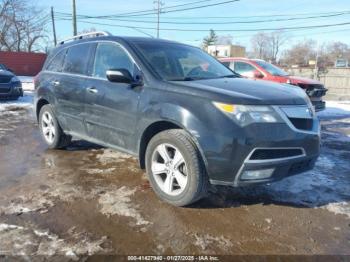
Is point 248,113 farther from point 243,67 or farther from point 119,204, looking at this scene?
point 243,67

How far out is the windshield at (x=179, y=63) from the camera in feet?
14.2

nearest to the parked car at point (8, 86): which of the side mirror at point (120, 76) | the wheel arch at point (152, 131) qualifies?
the side mirror at point (120, 76)

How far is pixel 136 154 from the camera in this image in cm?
431

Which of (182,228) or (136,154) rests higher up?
(136,154)

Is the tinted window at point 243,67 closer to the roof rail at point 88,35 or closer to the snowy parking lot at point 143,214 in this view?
the snowy parking lot at point 143,214

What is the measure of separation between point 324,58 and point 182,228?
9527cm

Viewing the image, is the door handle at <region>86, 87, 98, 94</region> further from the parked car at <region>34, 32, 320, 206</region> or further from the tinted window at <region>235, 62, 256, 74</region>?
the tinted window at <region>235, 62, 256, 74</region>

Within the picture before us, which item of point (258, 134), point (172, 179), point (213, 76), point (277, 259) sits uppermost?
point (213, 76)

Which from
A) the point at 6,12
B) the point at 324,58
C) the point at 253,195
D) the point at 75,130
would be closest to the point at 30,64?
the point at 6,12

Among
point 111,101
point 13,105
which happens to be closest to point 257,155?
point 111,101

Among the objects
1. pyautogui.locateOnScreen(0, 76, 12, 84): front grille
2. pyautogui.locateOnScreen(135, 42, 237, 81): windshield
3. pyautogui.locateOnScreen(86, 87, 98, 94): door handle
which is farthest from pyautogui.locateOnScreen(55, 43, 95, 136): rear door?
pyautogui.locateOnScreen(0, 76, 12, 84): front grille

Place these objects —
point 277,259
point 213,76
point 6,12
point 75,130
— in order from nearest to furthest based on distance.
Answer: point 277,259 < point 213,76 < point 75,130 < point 6,12

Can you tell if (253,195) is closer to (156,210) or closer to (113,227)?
(156,210)

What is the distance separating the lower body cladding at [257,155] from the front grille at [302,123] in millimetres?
70
